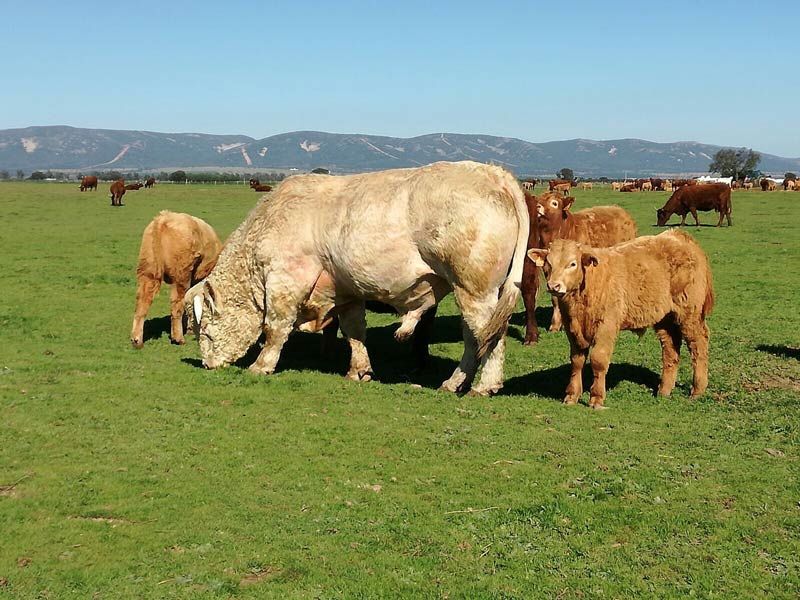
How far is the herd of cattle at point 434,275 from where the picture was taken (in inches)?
369

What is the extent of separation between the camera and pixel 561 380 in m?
10.9

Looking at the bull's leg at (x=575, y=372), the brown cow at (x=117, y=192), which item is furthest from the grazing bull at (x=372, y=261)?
the brown cow at (x=117, y=192)

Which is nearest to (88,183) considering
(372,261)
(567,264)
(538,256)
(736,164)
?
(372,261)

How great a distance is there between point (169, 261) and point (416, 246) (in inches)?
205

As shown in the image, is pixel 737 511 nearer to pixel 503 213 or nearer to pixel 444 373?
pixel 503 213

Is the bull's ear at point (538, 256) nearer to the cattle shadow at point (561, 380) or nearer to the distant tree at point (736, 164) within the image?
the cattle shadow at point (561, 380)

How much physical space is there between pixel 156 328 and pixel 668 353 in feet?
30.4

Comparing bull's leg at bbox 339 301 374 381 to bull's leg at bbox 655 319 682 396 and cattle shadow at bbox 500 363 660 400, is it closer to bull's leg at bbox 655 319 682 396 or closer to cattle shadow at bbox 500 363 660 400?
cattle shadow at bbox 500 363 660 400

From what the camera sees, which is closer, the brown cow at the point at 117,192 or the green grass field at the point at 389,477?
the green grass field at the point at 389,477

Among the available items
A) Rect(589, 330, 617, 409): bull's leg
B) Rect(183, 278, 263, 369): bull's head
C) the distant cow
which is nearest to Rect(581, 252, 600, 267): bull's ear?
Rect(589, 330, 617, 409): bull's leg

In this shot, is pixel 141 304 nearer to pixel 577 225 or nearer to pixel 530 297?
pixel 530 297

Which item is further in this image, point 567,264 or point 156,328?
point 156,328

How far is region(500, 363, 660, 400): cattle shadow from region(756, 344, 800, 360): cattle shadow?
6.85 ft

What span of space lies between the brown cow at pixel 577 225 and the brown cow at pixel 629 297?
296 cm
